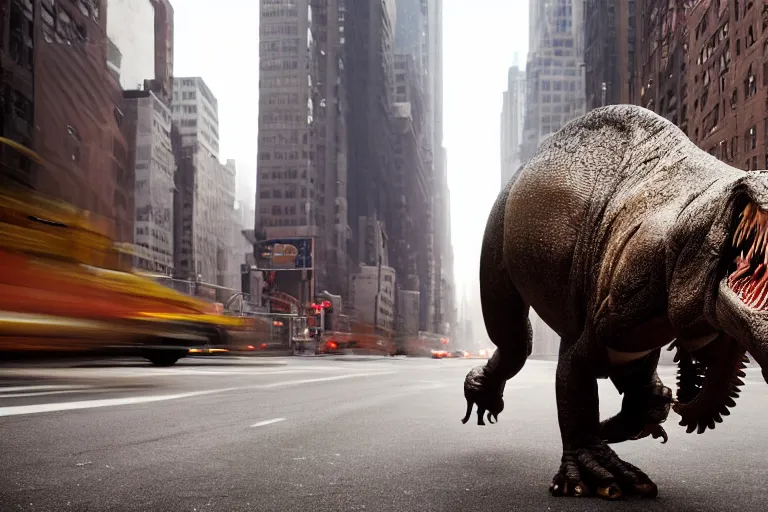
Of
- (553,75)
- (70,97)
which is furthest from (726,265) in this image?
(553,75)

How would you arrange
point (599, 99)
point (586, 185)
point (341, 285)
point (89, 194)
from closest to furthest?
point (586, 185)
point (89, 194)
point (599, 99)
point (341, 285)

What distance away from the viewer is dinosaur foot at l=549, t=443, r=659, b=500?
3.08 m

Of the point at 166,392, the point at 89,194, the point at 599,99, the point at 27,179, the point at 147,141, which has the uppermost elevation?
the point at 599,99

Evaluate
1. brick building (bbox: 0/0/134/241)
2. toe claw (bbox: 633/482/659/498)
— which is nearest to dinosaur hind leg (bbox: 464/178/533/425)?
toe claw (bbox: 633/482/659/498)

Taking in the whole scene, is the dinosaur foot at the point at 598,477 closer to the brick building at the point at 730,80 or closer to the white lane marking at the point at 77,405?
the white lane marking at the point at 77,405

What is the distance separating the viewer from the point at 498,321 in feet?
14.3

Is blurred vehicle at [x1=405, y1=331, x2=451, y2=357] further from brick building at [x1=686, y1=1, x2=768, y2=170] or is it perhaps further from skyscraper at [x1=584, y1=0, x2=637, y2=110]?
brick building at [x1=686, y1=1, x2=768, y2=170]

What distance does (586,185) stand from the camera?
3617 mm

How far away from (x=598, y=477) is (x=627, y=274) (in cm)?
78

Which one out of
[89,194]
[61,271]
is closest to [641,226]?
[61,271]

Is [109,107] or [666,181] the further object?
[109,107]

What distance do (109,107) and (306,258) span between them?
127 feet

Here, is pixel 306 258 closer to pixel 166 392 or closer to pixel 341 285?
pixel 341 285

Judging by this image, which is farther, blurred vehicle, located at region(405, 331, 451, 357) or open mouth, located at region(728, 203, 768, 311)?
blurred vehicle, located at region(405, 331, 451, 357)
